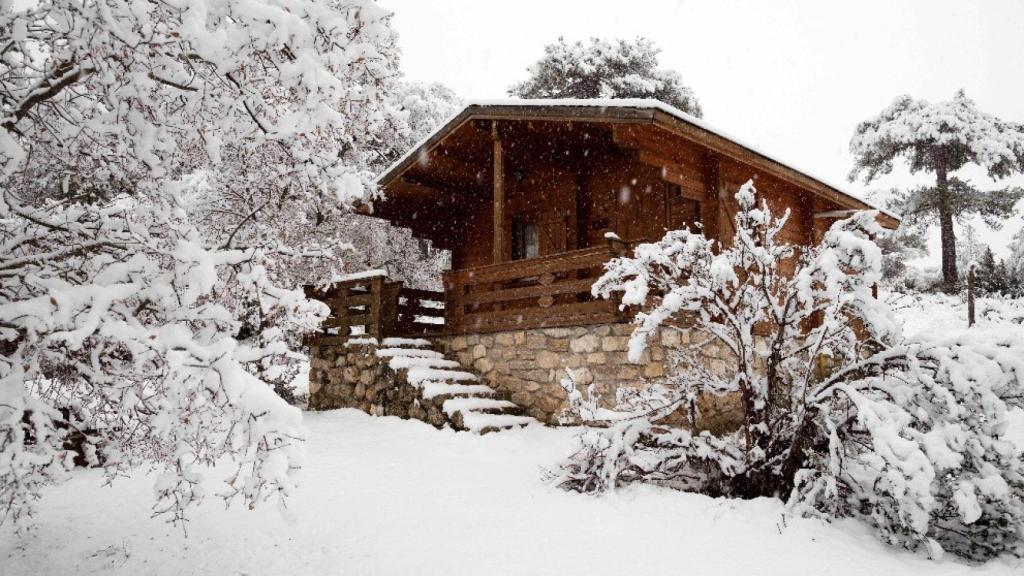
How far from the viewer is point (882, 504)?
181 inches

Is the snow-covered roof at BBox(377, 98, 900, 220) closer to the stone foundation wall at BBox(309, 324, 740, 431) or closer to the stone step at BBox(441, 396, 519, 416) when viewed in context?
the stone foundation wall at BBox(309, 324, 740, 431)

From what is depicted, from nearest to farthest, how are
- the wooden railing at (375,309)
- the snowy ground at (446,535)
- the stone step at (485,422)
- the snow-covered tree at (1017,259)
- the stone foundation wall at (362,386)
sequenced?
the snowy ground at (446,535) → the stone step at (485,422) → the stone foundation wall at (362,386) → the wooden railing at (375,309) → the snow-covered tree at (1017,259)

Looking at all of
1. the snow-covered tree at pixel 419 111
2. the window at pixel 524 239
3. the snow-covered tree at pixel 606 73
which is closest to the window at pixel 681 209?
the window at pixel 524 239

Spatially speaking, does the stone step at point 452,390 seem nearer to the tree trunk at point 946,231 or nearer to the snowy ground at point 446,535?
the snowy ground at point 446,535

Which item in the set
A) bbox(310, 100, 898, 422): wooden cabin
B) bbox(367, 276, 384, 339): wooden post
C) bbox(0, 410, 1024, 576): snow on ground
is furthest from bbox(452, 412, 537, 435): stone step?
bbox(367, 276, 384, 339): wooden post

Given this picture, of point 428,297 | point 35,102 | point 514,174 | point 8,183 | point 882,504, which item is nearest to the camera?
point 35,102

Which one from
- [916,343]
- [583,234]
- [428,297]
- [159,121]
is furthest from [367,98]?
[583,234]

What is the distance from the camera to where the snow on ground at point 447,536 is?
14.3 feet

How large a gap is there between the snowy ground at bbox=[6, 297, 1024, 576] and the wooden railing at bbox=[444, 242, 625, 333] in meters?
2.83

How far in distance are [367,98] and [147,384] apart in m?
2.09

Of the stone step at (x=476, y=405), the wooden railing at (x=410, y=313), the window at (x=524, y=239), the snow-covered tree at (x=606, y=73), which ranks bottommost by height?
the stone step at (x=476, y=405)

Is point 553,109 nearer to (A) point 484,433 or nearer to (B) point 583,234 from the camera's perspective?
(B) point 583,234

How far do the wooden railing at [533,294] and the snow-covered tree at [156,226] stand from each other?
4854 millimetres

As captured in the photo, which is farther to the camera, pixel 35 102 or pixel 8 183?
pixel 8 183
